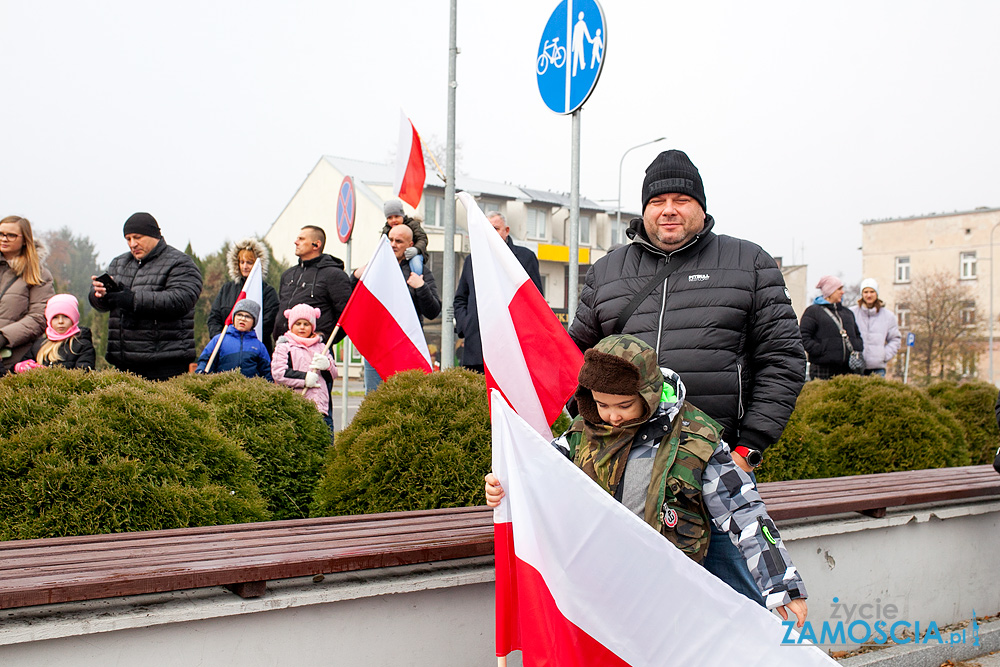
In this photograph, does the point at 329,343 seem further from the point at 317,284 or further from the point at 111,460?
the point at 111,460

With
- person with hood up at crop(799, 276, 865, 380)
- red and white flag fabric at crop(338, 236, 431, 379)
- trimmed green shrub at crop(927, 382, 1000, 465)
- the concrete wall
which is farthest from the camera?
person with hood up at crop(799, 276, 865, 380)

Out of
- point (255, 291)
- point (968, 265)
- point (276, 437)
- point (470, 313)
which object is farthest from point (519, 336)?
point (968, 265)

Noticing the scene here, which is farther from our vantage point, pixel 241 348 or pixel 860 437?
pixel 241 348

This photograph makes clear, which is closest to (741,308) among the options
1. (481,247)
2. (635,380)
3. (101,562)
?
(635,380)

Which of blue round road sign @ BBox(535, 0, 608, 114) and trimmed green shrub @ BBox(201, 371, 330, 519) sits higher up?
blue round road sign @ BBox(535, 0, 608, 114)

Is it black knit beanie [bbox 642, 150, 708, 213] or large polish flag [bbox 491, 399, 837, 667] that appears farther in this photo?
black knit beanie [bbox 642, 150, 708, 213]

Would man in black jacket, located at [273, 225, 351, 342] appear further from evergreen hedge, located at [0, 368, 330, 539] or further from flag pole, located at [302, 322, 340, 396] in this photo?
evergreen hedge, located at [0, 368, 330, 539]

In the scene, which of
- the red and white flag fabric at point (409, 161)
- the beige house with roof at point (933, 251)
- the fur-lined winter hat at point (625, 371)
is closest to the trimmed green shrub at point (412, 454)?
the fur-lined winter hat at point (625, 371)

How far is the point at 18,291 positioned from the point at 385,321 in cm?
273

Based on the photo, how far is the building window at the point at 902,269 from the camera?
69562 millimetres

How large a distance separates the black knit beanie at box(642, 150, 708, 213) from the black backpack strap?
0.94ft

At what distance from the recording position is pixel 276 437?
5.25 meters

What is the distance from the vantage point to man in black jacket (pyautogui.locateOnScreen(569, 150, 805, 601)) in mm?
3588

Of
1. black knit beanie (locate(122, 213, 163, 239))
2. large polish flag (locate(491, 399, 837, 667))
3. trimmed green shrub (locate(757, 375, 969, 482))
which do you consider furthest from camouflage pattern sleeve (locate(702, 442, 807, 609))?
black knit beanie (locate(122, 213, 163, 239))
